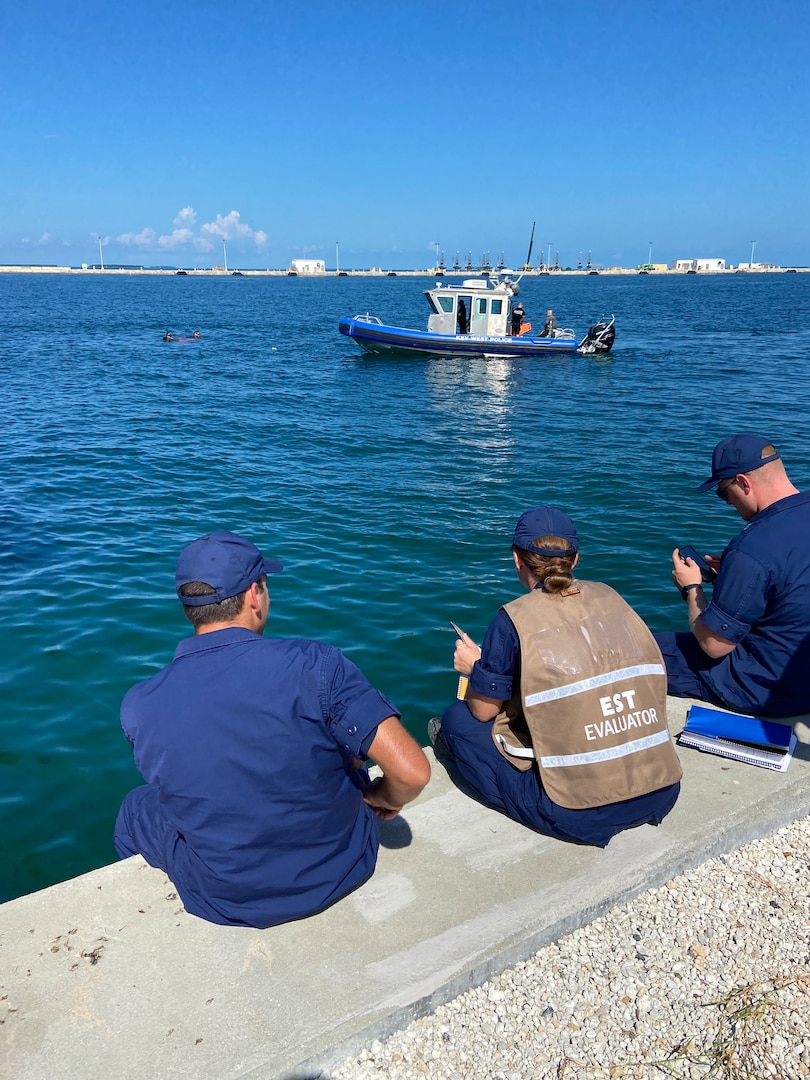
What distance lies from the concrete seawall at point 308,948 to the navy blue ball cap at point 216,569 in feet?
4.10

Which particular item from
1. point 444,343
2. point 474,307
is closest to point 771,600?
point 444,343

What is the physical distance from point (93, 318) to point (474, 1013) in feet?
198

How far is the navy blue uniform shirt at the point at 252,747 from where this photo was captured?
244 centimetres

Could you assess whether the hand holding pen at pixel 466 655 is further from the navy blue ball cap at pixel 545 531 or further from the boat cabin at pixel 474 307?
the boat cabin at pixel 474 307

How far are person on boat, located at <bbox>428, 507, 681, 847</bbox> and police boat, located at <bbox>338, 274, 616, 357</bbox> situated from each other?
27.9 m

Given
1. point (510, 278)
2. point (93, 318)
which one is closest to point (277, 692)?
point (510, 278)

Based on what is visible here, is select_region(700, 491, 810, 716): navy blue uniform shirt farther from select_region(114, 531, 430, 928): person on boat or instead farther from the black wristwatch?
select_region(114, 531, 430, 928): person on boat

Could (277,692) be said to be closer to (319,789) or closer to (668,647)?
(319,789)

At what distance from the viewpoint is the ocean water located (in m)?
6.59

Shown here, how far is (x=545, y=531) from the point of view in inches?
126

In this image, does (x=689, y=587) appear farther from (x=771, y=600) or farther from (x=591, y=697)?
(x=591, y=697)

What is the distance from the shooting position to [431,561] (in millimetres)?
10000

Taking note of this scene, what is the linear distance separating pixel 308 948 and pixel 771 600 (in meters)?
2.58

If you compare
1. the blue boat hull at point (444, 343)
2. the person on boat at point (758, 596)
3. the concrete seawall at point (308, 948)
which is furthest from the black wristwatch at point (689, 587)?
the blue boat hull at point (444, 343)
